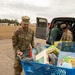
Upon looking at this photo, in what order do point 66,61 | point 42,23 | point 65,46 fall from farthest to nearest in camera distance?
point 42,23 → point 65,46 → point 66,61

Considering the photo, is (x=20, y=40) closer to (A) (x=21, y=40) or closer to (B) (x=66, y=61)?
(A) (x=21, y=40)

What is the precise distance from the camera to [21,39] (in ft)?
14.6

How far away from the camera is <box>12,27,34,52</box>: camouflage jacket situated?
4.40m

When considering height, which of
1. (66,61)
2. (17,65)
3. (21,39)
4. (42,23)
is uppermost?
→ (42,23)

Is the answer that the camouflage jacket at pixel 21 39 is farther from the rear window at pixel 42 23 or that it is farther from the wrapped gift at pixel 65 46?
the rear window at pixel 42 23

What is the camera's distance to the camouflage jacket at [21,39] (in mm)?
4398

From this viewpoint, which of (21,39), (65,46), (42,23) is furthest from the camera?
(42,23)

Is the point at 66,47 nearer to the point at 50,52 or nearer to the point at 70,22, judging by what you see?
the point at 50,52

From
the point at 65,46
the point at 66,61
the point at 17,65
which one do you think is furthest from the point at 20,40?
the point at 66,61

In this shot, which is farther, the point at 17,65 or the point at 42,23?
the point at 42,23

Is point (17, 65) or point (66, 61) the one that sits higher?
point (66, 61)

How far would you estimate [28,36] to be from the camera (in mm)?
4488

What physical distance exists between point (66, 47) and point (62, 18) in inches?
194

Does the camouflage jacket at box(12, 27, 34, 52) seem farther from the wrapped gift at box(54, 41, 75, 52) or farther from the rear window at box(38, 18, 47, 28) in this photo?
the rear window at box(38, 18, 47, 28)
